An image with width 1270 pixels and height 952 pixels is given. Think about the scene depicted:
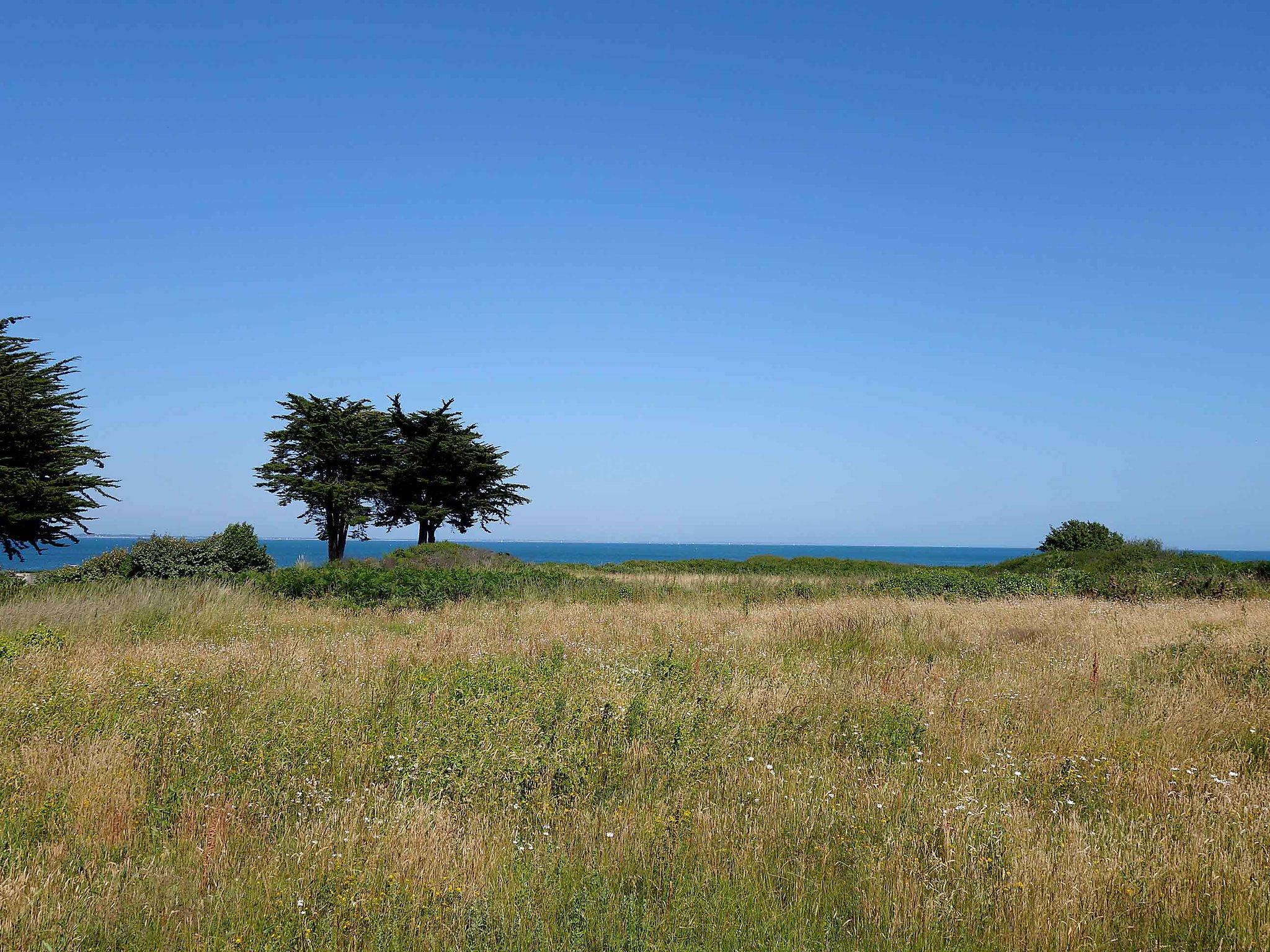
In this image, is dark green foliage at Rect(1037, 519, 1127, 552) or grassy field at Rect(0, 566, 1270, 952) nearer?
grassy field at Rect(0, 566, 1270, 952)

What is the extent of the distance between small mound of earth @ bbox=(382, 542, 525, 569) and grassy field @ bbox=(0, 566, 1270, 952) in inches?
795

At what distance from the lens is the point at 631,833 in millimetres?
4723

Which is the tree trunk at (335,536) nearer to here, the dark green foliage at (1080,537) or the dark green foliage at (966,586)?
the dark green foliage at (966,586)

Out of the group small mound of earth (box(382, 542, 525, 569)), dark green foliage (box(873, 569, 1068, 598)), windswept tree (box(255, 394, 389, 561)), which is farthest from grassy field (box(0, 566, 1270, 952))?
windswept tree (box(255, 394, 389, 561))

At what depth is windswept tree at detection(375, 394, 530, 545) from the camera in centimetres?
4525

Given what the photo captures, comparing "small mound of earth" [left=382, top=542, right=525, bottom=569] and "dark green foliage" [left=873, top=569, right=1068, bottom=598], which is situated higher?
"small mound of earth" [left=382, top=542, right=525, bottom=569]

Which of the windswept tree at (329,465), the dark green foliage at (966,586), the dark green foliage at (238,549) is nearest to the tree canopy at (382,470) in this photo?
the windswept tree at (329,465)

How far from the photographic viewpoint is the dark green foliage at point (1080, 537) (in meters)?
39.4

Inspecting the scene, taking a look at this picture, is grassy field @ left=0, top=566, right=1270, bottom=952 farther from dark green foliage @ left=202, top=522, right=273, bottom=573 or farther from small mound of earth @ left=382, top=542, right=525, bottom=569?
small mound of earth @ left=382, top=542, right=525, bottom=569

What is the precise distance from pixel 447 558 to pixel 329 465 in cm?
1497

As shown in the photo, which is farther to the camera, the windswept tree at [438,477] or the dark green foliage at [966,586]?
the windswept tree at [438,477]

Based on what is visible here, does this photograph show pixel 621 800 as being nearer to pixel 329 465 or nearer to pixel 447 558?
pixel 447 558

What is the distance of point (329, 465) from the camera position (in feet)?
141

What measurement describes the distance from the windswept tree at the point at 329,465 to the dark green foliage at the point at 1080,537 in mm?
40716
